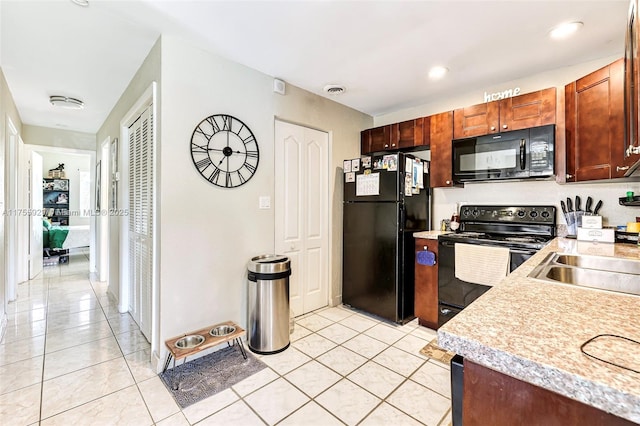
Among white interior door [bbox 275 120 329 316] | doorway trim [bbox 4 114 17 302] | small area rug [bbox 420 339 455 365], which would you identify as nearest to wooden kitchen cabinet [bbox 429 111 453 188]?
white interior door [bbox 275 120 329 316]

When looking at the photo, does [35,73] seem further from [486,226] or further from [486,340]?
[486,226]

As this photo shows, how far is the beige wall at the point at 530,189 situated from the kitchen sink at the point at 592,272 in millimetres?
1204

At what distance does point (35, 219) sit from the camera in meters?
4.71

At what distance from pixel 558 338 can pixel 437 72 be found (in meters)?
2.57

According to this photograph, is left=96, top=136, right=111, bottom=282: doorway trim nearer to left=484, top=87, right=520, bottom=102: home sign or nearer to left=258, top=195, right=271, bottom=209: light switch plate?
left=258, top=195, right=271, bottom=209: light switch plate

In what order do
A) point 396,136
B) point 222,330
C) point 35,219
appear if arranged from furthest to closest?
point 35,219, point 396,136, point 222,330

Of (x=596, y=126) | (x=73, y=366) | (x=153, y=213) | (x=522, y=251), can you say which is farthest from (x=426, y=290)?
(x=73, y=366)

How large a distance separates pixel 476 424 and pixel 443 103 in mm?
3242

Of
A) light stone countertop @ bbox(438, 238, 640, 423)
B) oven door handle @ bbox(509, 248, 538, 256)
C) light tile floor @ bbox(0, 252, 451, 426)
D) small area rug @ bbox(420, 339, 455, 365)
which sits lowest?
light tile floor @ bbox(0, 252, 451, 426)

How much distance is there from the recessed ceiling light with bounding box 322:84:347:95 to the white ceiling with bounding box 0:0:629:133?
7 cm

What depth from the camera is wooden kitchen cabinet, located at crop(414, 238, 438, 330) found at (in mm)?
2715

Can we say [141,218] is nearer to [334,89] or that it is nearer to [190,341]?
[190,341]

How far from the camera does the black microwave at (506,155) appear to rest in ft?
7.64

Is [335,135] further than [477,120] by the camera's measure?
Yes
